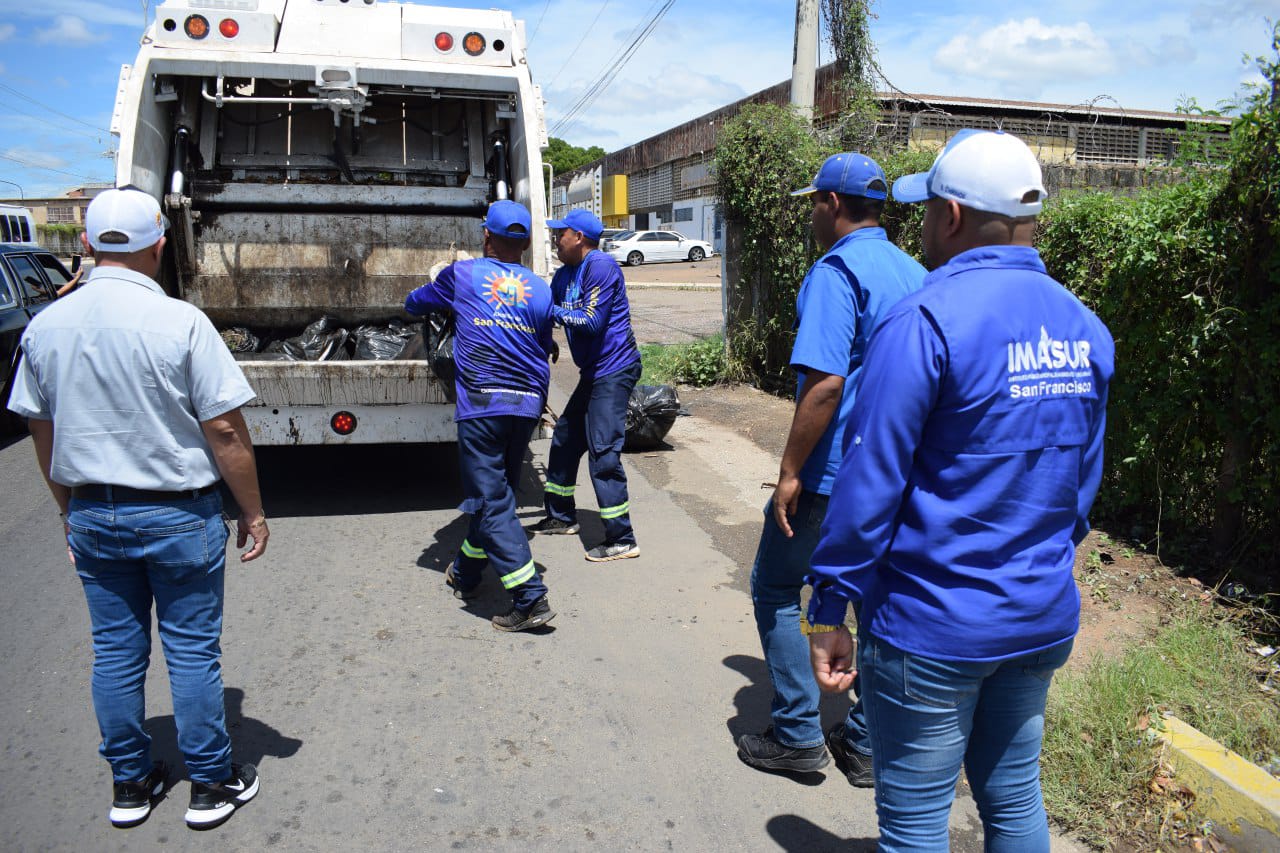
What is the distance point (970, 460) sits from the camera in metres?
1.82

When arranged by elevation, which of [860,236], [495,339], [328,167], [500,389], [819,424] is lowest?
[500,389]

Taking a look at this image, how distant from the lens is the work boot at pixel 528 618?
4184 millimetres

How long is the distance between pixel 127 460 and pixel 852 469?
1968mm

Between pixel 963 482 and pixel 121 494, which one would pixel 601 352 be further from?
pixel 963 482

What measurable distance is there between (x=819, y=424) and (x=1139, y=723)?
1.59 meters

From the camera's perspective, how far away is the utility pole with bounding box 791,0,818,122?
9.16m

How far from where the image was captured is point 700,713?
355 cm

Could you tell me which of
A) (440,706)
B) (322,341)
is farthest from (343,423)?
(440,706)

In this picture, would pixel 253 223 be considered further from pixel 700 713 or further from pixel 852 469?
pixel 852 469

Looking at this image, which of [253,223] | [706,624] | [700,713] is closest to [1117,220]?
[706,624]

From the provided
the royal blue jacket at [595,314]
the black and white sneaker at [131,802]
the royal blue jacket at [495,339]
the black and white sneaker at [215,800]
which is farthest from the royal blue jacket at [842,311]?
the royal blue jacket at [595,314]

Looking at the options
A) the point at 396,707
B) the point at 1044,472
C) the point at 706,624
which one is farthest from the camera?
the point at 706,624

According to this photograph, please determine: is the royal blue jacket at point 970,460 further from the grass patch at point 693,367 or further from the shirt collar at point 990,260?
the grass patch at point 693,367

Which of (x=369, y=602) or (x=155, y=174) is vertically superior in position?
(x=155, y=174)
